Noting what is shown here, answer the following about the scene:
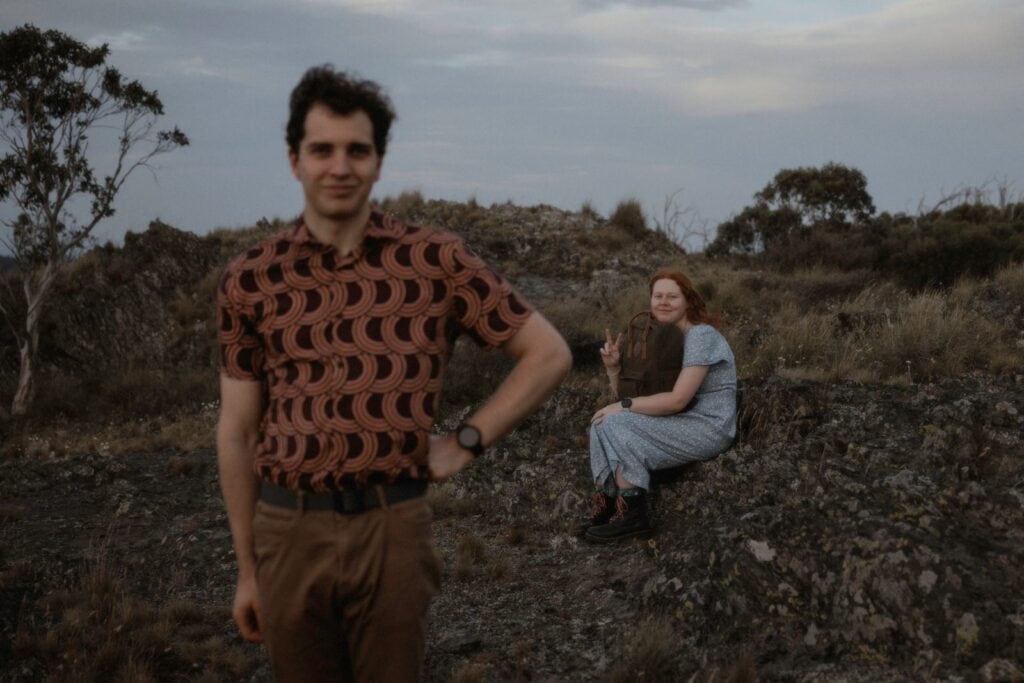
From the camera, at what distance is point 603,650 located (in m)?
4.35

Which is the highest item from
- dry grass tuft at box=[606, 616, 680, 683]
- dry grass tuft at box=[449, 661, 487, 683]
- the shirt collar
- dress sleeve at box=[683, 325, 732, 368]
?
the shirt collar

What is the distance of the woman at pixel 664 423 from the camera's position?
5547 mm

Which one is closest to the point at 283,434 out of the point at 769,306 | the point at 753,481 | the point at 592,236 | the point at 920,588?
the point at 920,588

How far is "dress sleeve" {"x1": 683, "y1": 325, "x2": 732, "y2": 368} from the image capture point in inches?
217

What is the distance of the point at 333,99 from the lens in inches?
77.0

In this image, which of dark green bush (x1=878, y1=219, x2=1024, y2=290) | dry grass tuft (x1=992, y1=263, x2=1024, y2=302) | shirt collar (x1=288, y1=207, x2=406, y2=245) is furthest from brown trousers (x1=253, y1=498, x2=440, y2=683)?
dark green bush (x1=878, y1=219, x2=1024, y2=290)

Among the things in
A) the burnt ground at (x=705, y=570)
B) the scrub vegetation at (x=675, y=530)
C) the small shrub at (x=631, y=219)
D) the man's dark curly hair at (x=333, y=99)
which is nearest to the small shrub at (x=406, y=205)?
the small shrub at (x=631, y=219)

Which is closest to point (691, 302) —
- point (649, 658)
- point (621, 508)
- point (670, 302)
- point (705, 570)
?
point (670, 302)

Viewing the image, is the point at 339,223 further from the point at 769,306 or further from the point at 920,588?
the point at 769,306

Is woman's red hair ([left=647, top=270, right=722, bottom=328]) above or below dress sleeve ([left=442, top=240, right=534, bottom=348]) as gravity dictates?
below

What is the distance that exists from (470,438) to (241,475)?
1.68 feet

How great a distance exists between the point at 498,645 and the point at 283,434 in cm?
287

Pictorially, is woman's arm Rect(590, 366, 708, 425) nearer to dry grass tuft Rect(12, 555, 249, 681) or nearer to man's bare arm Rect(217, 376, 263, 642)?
dry grass tuft Rect(12, 555, 249, 681)

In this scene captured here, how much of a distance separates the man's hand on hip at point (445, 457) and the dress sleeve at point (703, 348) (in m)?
3.68
